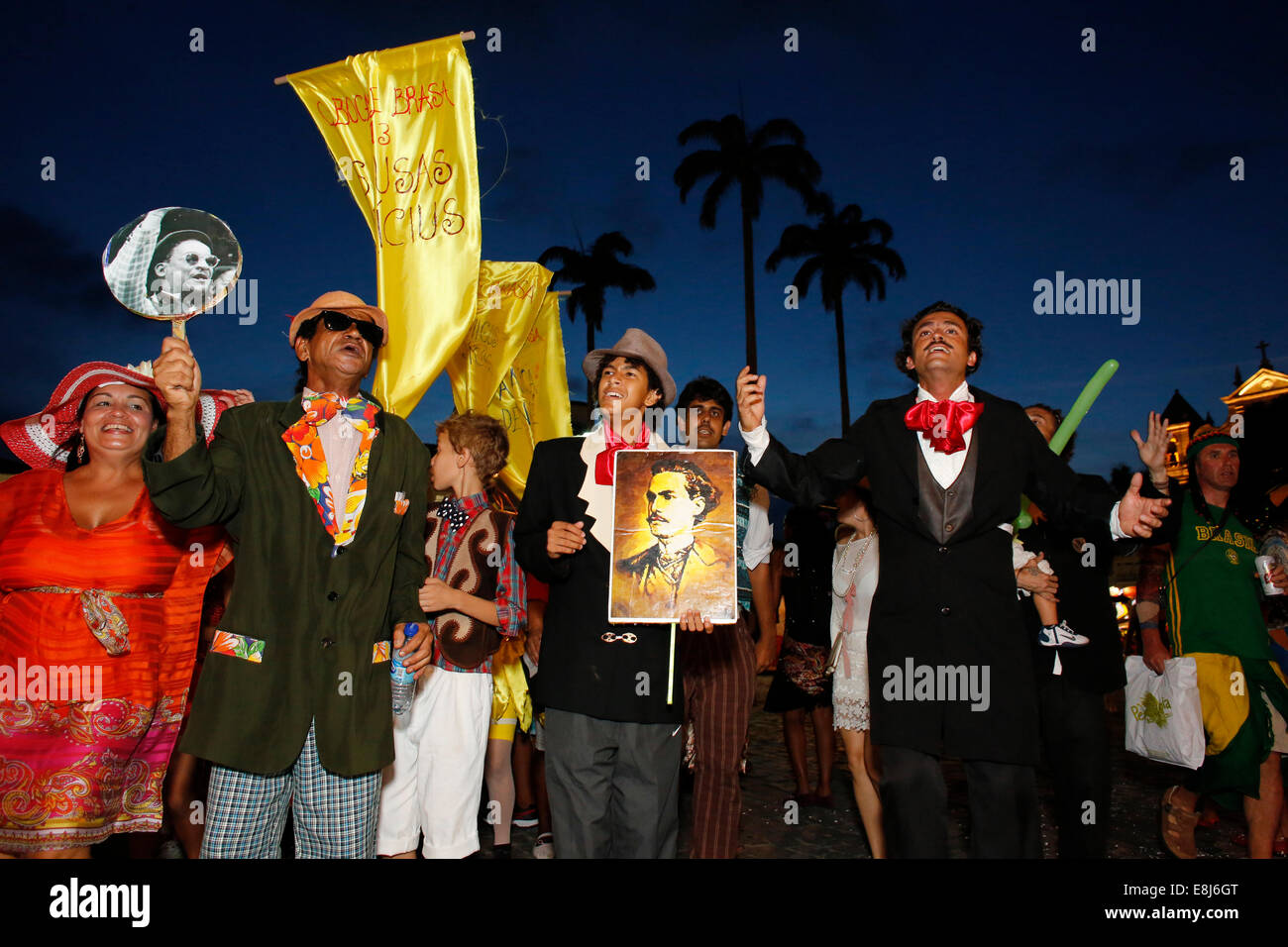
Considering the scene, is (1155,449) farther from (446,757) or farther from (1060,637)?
(446,757)

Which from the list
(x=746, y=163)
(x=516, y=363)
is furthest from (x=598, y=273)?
(x=516, y=363)

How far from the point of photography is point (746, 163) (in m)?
28.2

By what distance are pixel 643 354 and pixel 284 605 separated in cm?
188

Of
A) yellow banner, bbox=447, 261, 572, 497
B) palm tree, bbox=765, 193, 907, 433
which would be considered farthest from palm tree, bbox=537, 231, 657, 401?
yellow banner, bbox=447, 261, 572, 497

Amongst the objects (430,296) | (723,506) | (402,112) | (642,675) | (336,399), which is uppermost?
(402,112)

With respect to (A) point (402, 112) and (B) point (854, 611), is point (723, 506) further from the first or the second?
(A) point (402, 112)

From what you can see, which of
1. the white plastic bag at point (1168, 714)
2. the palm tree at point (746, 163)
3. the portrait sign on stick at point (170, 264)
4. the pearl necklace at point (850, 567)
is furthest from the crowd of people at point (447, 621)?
the palm tree at point (746, 163)

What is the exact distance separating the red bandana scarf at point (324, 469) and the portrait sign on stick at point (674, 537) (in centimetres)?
106

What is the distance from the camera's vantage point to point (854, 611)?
538 cm

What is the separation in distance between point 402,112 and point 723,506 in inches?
137

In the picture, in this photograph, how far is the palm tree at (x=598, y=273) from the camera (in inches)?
1350

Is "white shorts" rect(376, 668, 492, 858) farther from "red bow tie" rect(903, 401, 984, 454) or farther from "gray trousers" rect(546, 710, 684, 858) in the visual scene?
"red bow tie" rect(903, 401, 984, 454)

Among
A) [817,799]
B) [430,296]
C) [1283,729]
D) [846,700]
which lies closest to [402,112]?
[430,296]

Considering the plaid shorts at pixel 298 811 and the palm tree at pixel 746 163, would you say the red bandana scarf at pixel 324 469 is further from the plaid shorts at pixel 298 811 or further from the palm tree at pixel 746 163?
the palm tree at pixel 746 163
